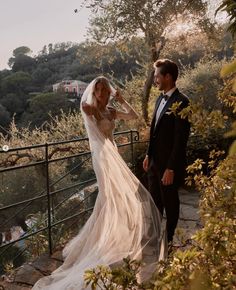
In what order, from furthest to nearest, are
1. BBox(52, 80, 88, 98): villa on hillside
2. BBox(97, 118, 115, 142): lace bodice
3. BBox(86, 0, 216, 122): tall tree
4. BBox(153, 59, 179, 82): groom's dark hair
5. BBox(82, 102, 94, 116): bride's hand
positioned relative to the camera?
BBox(52, 80, 88, 98): villa on hillside < BBox(86, 0, 216, 122): tall tree < BBox(97, 118, 115, 142): lace bodice < BBox(82, 102, 94, 116): bride's hand < BBox(153, 59, 179, 82): groom's dark hair

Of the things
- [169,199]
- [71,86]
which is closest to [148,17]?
[169,199]

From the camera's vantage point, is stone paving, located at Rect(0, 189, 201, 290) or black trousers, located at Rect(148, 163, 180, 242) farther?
black trousers, located at Rect(148, 163, 180, 242)

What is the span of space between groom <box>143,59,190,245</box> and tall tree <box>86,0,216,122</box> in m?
5.97

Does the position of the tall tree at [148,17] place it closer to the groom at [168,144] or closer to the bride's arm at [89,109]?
the bride's arm at [89,109]

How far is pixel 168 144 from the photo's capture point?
11.5 feet

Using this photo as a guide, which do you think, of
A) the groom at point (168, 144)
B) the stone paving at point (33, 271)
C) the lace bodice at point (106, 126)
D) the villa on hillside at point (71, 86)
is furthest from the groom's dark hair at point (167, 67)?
the villa on hillside at point (71, 86)

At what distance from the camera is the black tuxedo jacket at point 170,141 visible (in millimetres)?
3282

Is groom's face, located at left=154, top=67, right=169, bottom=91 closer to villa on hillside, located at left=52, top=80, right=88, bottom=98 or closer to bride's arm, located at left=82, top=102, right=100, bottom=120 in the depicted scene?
bride's arm, located at left=82, top=102, right=100, bottom=120

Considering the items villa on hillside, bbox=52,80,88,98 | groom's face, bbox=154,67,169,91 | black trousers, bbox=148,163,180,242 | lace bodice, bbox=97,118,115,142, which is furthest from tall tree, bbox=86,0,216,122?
villa on hillside, bbox=52,80,88,98

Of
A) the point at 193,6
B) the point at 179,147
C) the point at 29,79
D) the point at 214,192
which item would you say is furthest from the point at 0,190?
the point at 29,79

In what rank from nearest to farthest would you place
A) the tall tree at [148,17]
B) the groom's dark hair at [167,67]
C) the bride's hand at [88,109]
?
the groom's dark hair at [167,67] → the bride's hand at [88,109] → the tall tree at [148,17]

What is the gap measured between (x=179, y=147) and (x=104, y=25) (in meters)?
8.15

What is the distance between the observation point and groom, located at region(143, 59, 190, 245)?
130 inches

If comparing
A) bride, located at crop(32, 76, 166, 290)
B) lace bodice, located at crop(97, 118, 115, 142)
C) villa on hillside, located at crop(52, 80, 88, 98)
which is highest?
villa on hillside, located at crop(52, 80, 88, 98)
